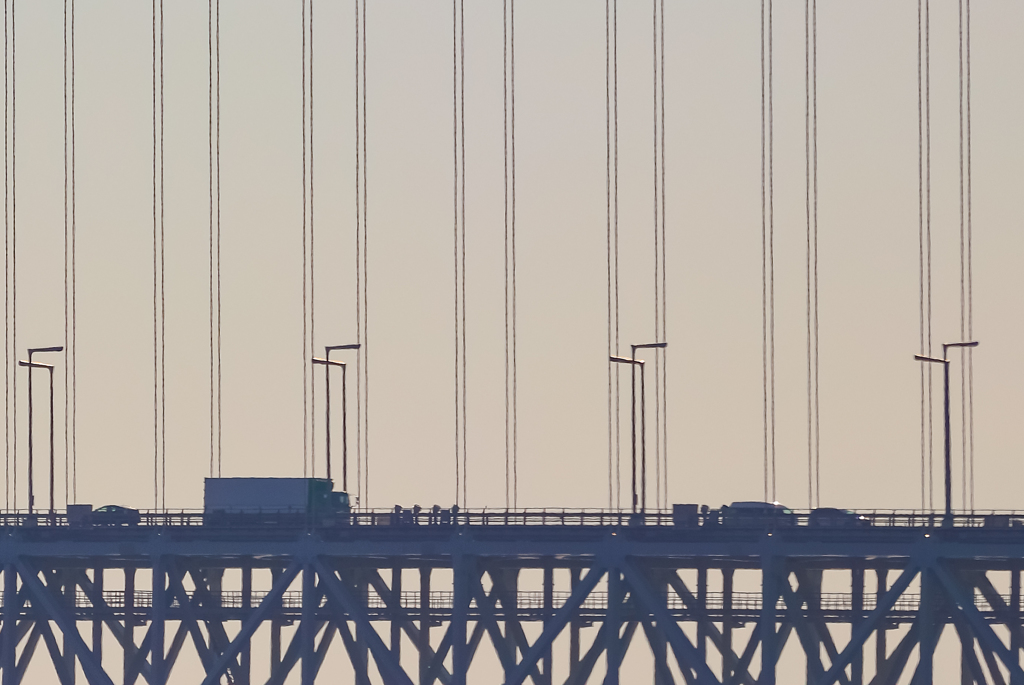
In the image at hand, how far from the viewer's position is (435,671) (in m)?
128

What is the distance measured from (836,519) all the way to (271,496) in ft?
106

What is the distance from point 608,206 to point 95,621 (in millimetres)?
31309

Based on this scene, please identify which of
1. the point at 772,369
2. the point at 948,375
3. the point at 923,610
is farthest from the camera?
the point at 772,369

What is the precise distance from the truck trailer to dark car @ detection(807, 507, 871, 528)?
25.4 meters

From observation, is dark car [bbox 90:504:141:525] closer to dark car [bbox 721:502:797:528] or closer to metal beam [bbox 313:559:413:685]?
metal beam [bbox 313:559:413:685]

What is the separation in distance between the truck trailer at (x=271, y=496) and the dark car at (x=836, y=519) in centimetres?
2536

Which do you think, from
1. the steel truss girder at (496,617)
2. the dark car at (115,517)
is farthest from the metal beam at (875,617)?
the dark car at (115,517)

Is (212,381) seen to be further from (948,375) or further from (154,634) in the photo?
(948,375)

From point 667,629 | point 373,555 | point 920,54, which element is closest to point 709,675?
point 667,629

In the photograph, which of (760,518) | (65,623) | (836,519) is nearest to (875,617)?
(836,519)

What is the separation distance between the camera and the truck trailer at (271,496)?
134 meters

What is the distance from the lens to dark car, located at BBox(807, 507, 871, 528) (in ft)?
374

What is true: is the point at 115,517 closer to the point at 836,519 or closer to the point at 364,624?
the point at 364,624

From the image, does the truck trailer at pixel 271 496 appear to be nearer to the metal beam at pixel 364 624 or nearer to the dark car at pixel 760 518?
the metal beam at pixel 364 624
